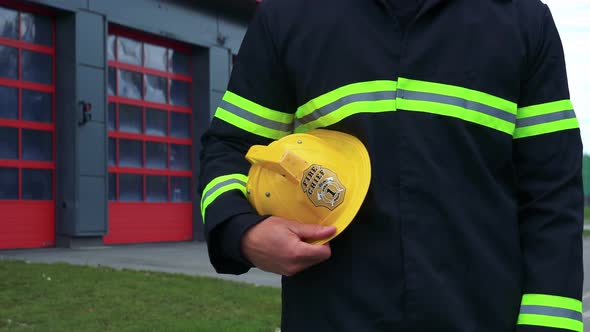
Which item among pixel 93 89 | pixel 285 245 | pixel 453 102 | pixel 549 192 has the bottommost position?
pixel 285 245

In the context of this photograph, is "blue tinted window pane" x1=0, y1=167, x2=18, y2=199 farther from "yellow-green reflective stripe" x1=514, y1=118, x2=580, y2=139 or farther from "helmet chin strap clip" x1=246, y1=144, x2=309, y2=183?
"yellow-green reflective stripe" x1=514, y1=118, x2=580, y2=139

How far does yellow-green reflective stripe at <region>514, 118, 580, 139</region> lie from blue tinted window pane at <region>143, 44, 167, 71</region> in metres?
15.1

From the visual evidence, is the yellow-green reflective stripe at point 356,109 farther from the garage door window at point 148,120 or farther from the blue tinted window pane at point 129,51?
the blue tinted window pane at point 129,51

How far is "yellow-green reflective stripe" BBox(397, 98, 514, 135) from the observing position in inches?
69.7

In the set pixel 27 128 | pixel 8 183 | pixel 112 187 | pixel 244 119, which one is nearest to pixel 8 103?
pixel 27 128

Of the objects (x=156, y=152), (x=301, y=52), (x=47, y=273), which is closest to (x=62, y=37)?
(x=156, y=152)

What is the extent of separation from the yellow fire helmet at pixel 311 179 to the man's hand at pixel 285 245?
60 millimetres

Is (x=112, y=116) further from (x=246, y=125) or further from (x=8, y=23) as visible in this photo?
(x=246, y=125)

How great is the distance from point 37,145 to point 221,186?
13.2 m

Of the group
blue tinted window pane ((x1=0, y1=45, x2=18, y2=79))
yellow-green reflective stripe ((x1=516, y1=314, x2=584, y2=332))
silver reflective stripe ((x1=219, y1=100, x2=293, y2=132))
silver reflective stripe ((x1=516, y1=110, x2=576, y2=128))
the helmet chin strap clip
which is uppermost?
blue tinted window pane ((x1=0, y1=45, x2=18, y2=79))

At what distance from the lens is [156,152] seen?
16.5 m

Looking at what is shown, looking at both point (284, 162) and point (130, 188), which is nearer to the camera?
point (284, 162)

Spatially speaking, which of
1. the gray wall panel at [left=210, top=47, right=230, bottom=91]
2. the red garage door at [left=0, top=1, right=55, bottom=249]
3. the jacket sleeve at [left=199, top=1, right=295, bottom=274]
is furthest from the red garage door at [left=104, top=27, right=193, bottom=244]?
the jacket sleeve at [left=199, top=1, right=295, bottom=274]

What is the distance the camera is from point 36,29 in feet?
46.3
